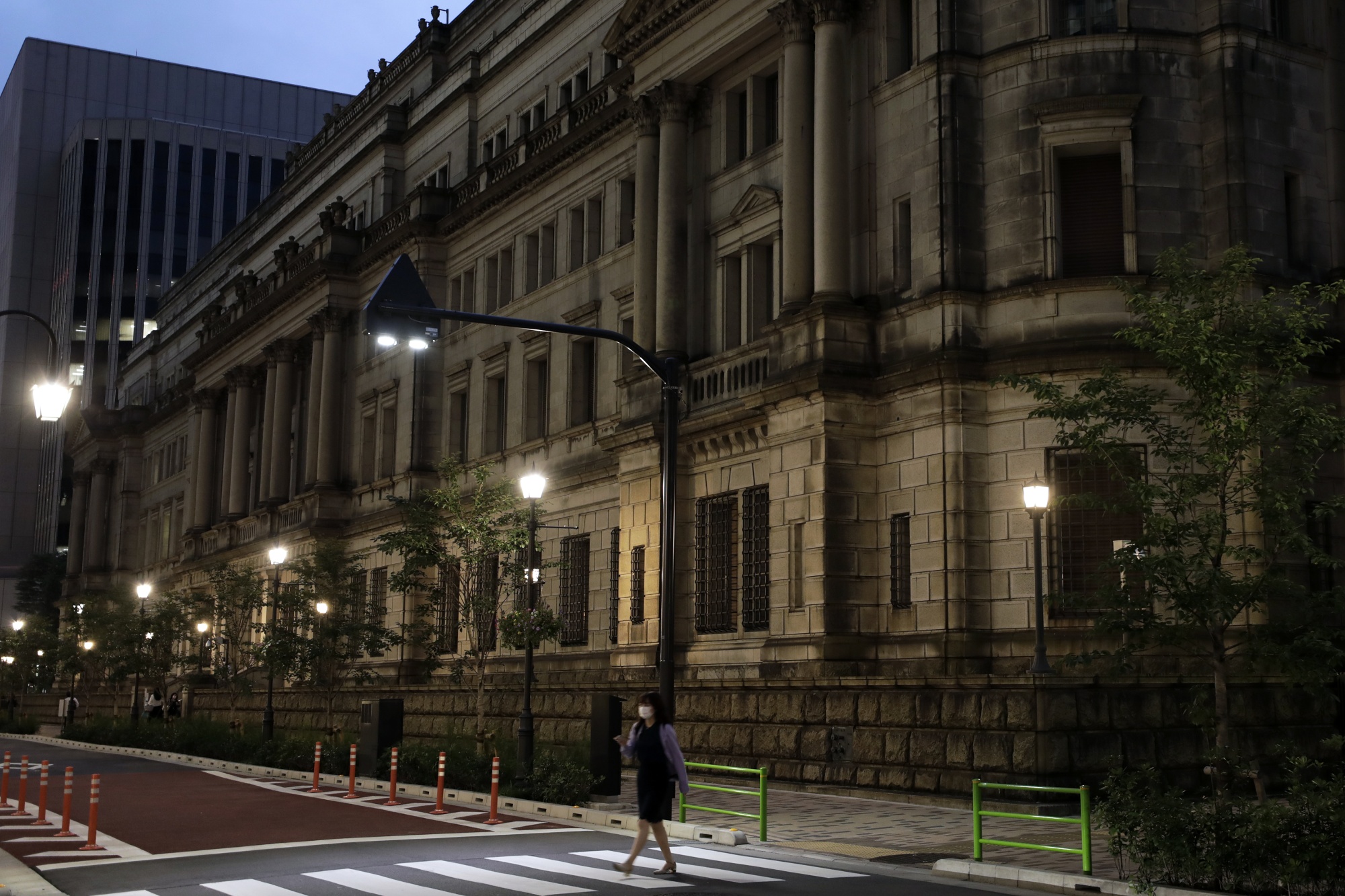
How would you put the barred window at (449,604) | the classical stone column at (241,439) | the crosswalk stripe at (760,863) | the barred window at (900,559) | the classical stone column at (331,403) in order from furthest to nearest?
the classical stone column at (241,439), the classical stone column at (331,403), the barred window at (449,604), the barred window at (900,559), the crosswalk stripe at (760,863)

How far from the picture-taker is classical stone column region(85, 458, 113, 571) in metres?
104

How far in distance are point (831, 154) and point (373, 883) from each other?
69.5ft

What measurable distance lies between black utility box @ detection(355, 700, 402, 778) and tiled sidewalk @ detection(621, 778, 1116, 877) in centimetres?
667

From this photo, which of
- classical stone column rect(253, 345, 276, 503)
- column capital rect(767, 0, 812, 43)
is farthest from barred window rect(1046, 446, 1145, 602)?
classical stone column rect(253, 345, 276, 503)

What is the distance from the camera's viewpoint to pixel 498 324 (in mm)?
23328

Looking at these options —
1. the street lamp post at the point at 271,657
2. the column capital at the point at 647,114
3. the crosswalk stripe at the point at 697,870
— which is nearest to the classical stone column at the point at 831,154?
the column capital at the point at 647,114

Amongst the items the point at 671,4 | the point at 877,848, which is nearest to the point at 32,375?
the point at 671,4

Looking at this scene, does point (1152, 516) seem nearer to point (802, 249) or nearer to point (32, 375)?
point (802, 249)

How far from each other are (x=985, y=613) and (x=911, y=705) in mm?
4153

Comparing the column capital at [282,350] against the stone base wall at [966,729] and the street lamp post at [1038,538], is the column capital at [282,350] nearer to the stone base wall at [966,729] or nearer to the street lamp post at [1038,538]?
the stone base wall at [966,729]

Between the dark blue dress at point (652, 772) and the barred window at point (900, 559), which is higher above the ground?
the barred window at point (900, 559)

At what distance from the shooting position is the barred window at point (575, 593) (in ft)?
147

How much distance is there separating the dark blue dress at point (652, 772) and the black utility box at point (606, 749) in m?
7.78

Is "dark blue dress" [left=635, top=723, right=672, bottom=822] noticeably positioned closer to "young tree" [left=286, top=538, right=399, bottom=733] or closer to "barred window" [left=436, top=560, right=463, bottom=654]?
"barred window" [left=436, top=560, right=463, bottom=654]
